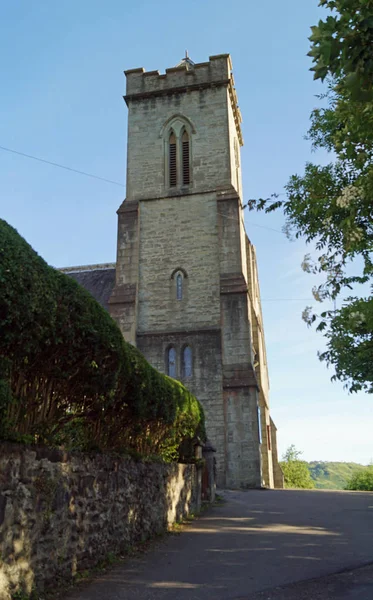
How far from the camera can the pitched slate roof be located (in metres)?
27.7

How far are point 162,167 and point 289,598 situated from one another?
75.6 feet

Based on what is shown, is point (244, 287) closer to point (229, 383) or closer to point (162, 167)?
point (229, 383)

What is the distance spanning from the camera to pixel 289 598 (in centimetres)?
545

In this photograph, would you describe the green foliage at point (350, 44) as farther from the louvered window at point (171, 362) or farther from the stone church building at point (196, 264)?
the louvered window at point (171, 362)

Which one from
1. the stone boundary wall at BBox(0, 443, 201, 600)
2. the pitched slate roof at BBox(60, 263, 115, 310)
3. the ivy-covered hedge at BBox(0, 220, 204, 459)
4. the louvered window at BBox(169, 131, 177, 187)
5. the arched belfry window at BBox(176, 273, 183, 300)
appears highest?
the louvered window at BBox(169, 131, 177, 187)

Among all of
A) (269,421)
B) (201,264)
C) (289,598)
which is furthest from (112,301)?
(289,598)

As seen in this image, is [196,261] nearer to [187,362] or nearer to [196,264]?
[196,264]

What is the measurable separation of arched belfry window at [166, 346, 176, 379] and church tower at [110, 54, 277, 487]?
0.04m

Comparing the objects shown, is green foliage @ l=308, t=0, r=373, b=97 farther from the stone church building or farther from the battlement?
the battlement

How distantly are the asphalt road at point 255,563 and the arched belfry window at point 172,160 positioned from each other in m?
17.9

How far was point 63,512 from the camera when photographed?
244 inches

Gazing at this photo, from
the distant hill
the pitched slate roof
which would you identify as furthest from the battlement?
the distant hill

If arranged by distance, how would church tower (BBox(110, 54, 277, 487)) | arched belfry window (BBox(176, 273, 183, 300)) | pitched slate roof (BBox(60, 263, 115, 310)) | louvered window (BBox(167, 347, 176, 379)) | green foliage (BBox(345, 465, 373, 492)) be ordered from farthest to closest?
green foliage (BBox(345, 465, 373, 492)) → pitched slate roof (BBox(60, 263, 115, 310)) → arched belfry window (BBox(176, 273, 183, 300)) → louvered window (BBox(167, 347, 176, 379)) → church tower (BBox(110, 54, 277, 487))

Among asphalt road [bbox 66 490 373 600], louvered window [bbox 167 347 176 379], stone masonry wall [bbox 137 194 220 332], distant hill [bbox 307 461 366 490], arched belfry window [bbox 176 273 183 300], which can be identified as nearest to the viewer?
asphalt road [bbox 66 490 373 600]
